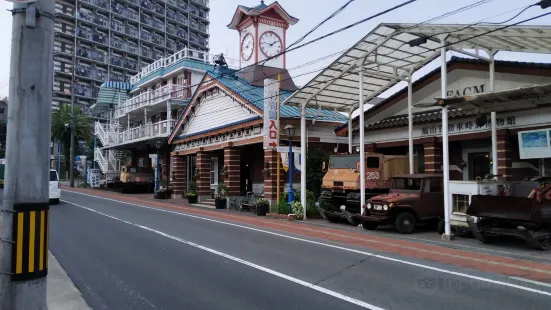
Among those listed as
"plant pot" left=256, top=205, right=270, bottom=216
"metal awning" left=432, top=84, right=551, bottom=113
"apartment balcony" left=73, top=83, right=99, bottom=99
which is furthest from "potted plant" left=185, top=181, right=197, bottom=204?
"apartment balcony" left=73, top=83, right=99, bottom=99

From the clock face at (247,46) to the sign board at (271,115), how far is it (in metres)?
8.39

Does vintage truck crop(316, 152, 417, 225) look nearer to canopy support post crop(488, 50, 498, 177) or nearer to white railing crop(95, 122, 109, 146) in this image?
canopy support post crop(488, 50, 498, 177)

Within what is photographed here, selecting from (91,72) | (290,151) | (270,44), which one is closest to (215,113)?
(270,44)

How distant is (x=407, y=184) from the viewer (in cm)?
1364

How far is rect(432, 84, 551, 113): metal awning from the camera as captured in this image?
10648mm

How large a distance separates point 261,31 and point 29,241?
24651 mm

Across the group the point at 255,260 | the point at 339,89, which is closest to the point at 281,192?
the point at 339,89

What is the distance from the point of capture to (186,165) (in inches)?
1228

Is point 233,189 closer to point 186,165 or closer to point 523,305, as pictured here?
point 186,165

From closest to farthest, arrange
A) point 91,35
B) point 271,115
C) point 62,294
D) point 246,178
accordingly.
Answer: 1. point 62,294
2. point 271,115
3. point 246,178
4. point 91,35

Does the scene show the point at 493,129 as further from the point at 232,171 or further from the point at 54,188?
the point at 54,188

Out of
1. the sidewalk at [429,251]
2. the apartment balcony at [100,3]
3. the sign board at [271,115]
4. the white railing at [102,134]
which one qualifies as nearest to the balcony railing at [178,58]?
the white railing at [102,134]

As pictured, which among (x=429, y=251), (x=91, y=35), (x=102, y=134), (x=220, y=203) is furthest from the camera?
(x=91, y=35)

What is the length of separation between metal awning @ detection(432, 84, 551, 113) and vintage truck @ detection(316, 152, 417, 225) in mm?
3787
